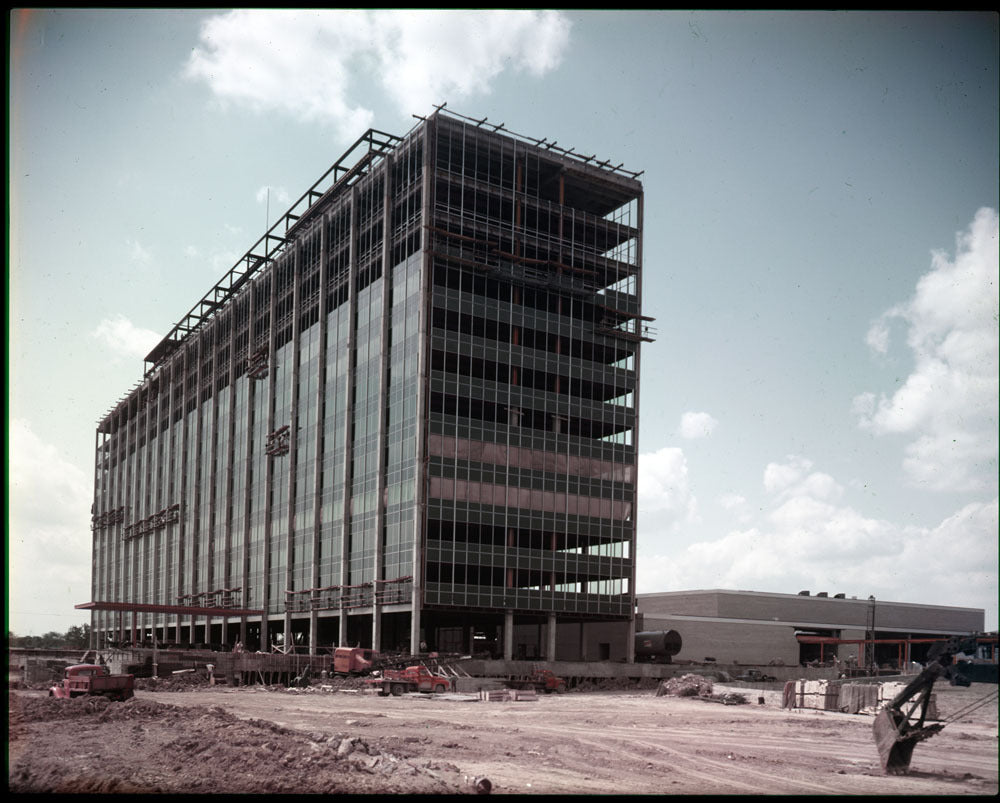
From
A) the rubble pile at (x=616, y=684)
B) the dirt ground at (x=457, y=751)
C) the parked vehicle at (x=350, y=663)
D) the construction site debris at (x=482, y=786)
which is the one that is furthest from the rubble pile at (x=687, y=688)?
the construction site debris at (x=482, y=786)

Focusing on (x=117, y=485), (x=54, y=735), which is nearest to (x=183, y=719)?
(x=54, y=735)

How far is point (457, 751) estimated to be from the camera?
30750 mm

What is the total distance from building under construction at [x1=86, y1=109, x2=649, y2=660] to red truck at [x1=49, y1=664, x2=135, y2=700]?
2925cm

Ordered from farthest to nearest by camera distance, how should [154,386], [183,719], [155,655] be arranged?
[154,386], [155,655], [183,719]

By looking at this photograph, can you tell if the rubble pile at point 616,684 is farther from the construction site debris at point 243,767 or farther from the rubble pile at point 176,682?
the construction site debris at point 243,767

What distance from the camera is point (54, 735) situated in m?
34.7

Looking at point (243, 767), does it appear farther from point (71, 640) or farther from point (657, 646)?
point (71, 640)

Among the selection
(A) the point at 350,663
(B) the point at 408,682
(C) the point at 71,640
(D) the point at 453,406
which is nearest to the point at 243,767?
(B) the point at 408,682

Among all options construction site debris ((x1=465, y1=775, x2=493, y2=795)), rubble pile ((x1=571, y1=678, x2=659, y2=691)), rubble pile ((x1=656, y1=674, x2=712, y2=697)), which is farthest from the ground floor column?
construction site debris ((x1=465, y1=775, x2=493, y2=795))

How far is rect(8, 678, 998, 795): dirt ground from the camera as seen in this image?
2541cm

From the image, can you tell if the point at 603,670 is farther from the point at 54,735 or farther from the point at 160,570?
the point at 160,570

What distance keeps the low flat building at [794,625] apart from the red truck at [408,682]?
36.4 metres

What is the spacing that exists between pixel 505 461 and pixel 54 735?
47236 mm

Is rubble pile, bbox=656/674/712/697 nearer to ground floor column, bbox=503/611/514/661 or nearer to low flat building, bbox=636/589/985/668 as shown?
ground floor column, bbox=503/611/514/661
